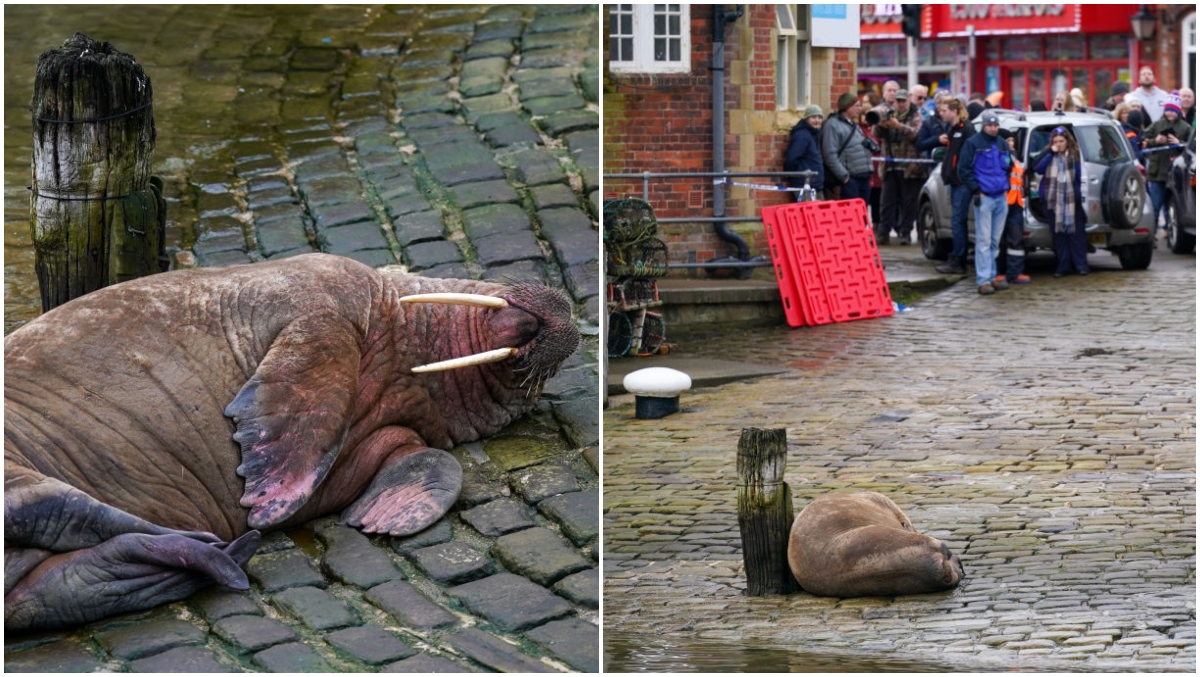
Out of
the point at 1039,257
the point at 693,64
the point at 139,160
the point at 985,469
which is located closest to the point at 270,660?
the point at 139,160

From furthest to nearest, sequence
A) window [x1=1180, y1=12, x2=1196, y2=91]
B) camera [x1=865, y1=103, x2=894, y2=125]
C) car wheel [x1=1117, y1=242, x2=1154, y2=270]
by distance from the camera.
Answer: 1. window [x1=1180, y1=12, x2=1196, y2=91]
2. camera [x1=865, y1=103, x2=894, y2=125]
3. car wheel [x1=1117, y1=242, x2=1154, y2=270]

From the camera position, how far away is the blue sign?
19769 mm

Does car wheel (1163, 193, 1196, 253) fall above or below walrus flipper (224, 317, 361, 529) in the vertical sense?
below

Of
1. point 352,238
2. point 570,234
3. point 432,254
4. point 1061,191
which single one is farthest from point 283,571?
point 1061,191

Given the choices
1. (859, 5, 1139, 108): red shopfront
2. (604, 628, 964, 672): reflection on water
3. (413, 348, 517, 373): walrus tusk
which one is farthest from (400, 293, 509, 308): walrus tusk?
(859, 5, 1139, 108): red shopfront

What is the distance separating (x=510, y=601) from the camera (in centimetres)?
670

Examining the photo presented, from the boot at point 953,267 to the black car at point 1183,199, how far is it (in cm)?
314

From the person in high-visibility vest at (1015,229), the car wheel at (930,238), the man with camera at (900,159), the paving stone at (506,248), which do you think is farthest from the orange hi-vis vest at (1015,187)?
the paving stone at (506,248)

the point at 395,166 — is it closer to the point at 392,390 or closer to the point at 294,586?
the point at 392,390

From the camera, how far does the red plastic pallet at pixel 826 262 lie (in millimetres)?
16641

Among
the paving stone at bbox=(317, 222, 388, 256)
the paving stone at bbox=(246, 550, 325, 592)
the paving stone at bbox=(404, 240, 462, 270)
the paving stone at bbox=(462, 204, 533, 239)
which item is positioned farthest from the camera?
the paving stone at bbox=(462, 204, 533, 239)

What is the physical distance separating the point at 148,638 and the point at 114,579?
0.91 ft

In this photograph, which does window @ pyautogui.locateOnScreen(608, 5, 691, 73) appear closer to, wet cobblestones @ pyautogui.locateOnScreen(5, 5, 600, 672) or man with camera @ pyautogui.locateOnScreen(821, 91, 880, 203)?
man with camera @ pyautogui.locateOnScreen(821, 91, 880, 203)

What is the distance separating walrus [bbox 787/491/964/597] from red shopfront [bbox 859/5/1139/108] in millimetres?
29620
